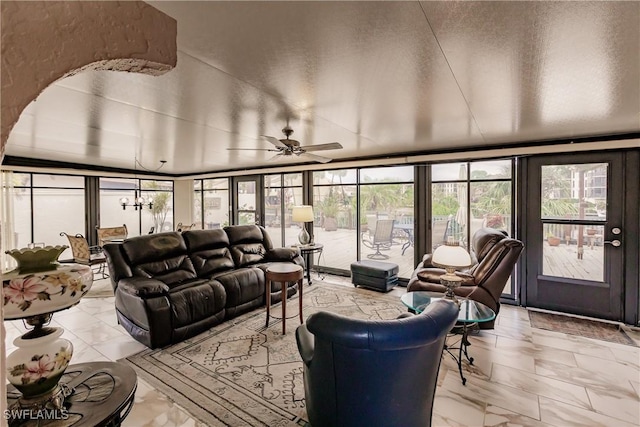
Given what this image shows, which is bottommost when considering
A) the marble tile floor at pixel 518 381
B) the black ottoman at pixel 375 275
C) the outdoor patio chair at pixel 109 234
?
the marble tile floor at pixel 518 381

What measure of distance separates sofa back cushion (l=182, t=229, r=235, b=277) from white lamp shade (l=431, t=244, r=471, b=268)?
297cm

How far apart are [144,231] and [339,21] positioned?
8.90 metres

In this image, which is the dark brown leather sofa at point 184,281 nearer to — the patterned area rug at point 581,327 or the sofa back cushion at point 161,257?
the sofa back cushion at point 161,257

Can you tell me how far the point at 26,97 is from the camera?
73 cm

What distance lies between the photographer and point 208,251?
4.58 m

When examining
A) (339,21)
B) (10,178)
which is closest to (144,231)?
(10,178)

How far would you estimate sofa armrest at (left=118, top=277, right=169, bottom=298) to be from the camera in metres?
3.25

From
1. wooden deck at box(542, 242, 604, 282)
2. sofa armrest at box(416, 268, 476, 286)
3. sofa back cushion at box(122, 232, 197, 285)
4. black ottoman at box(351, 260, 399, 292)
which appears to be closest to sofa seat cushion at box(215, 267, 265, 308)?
sofa back cushion at box(122, 232, 197, 285)

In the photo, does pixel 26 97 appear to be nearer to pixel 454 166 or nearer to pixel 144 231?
pixel 454 166

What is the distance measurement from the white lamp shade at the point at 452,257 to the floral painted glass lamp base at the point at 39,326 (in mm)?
2617

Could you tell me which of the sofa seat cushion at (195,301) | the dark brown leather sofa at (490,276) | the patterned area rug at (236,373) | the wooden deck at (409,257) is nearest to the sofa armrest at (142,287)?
the sofa seat cushion at (195,301)

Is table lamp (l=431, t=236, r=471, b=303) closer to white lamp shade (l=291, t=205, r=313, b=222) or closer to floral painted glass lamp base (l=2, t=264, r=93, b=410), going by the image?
floral painted glass lamp base (l=2, t=264, r=93, b=410)

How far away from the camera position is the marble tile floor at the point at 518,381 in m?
2.31

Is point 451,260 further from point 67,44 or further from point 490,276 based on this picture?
point 67,44
